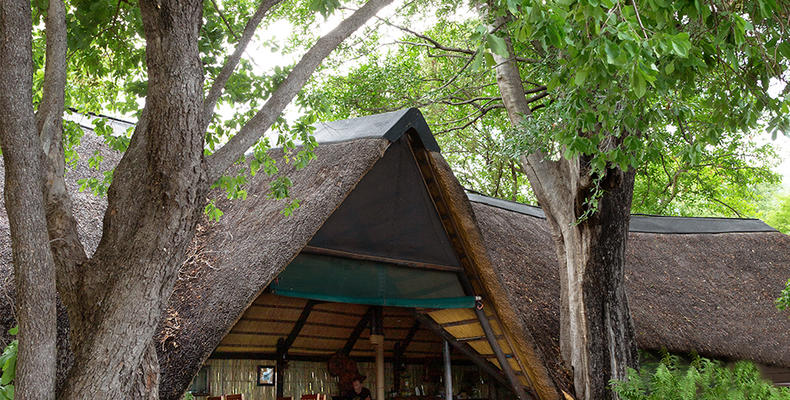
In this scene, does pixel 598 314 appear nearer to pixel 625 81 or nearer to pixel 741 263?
pixel 625 81

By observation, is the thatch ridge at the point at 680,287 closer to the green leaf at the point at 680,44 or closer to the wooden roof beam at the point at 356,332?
the wooden roof beam at the point at 356,332

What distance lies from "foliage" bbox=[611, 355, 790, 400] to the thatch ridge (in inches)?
22.3

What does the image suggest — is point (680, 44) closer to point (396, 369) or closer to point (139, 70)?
point (139, 70)

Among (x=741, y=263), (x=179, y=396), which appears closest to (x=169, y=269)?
(x=179, y=396)

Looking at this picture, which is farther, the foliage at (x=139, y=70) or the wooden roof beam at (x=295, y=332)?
the wooden roof beam at (x=295, y=332)

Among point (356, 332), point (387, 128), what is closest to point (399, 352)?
point (356, 332)

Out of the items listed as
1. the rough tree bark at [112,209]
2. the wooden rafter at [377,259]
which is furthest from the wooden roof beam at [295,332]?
the rough tree bark at [112,209]

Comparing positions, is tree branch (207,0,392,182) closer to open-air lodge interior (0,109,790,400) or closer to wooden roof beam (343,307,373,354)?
open-air lodge interior (0,109,790,400)

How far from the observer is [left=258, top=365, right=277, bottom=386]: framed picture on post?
7324mm

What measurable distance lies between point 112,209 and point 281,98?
90 centimetres

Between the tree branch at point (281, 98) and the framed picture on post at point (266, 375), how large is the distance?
4.73 meters

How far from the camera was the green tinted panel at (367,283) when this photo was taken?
570 centimetres

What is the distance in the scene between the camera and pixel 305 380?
25.6 feet

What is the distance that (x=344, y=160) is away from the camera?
5090 millimetres
